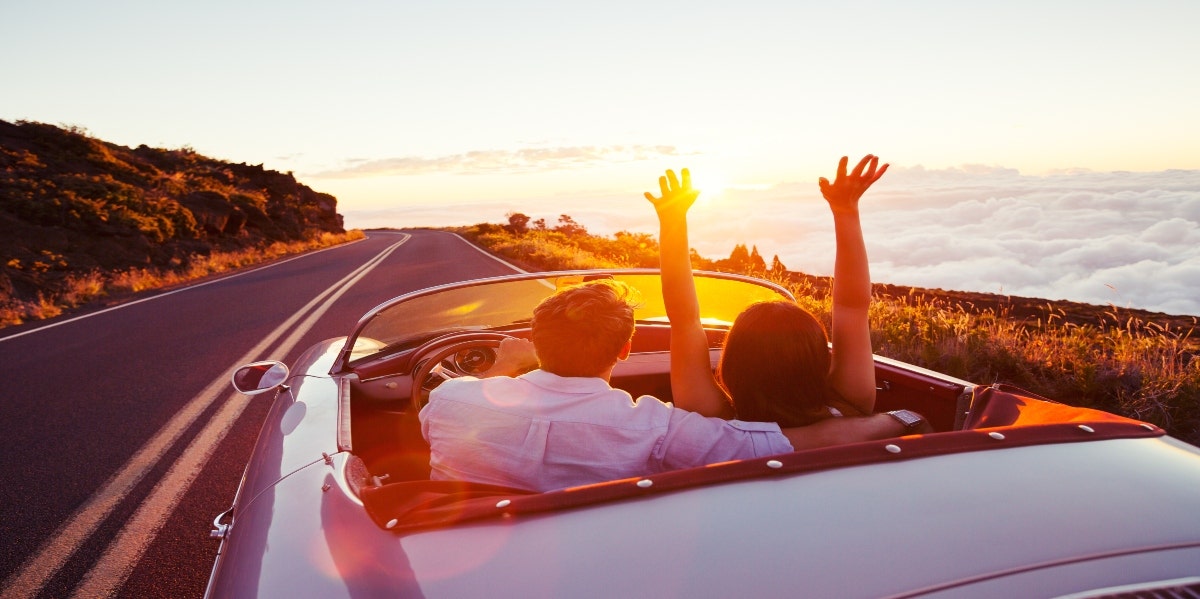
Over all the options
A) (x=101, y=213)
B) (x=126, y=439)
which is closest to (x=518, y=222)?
(x=101, y=213)

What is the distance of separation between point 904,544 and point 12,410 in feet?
23.4

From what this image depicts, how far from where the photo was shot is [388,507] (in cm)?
160

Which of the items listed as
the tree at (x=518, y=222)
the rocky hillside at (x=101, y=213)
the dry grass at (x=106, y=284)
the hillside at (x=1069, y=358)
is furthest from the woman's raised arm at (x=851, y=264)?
the tree at (x=518, y=222)

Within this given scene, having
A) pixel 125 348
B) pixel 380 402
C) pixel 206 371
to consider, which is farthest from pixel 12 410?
pixel 380 402

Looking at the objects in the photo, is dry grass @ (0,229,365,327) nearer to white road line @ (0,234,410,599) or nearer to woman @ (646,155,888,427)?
white road line @ (0,234,410,599)

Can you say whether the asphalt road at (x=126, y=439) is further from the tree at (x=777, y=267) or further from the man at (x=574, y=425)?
the tree at (x=777, y=267)

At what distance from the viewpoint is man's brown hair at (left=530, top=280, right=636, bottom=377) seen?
1.81 metres

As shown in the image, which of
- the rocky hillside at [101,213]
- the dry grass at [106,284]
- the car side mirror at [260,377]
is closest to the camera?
the car side mirror at [260,377]

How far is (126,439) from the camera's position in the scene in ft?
16.4

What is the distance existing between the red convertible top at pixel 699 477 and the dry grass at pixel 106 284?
44.0 ft

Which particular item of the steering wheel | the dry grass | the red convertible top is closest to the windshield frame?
the steering wheel

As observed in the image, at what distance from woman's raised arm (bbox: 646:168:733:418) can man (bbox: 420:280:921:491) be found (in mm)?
188

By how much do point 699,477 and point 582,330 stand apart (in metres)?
0.55

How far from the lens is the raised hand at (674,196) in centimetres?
202
